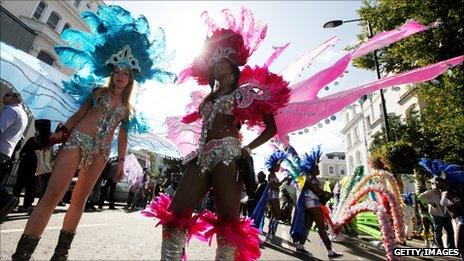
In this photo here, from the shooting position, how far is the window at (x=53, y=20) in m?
28.5

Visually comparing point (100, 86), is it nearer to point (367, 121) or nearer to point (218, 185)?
point (218, 185)

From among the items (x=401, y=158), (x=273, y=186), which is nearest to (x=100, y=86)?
(x=273, y=186)

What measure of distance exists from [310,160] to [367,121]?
39.5 metres

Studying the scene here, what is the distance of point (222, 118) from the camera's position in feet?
9.34

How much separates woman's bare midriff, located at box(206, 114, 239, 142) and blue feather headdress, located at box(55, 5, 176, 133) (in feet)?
3.29

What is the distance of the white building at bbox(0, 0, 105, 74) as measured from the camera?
2553 cm

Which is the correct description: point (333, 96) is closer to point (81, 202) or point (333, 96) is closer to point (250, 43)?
point (250, 43)

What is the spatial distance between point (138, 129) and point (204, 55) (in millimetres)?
1061

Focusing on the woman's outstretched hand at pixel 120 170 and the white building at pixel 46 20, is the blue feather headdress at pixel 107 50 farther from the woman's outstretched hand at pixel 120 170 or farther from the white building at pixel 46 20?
the white building at pixel 46 20

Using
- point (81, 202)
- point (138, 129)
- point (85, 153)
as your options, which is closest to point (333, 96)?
point (138, 129)

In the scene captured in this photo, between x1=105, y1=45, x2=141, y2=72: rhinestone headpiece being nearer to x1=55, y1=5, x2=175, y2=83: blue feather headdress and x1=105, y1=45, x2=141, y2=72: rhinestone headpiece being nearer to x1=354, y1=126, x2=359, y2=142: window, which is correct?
x1=55, y1=5, x2=175, y2=83: blue feather headdress

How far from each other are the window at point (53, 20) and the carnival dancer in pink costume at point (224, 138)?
3095 centimetres

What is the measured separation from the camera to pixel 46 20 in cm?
2809

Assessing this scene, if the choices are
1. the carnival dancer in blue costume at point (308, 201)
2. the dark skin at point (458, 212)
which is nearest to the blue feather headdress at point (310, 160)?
the carnival dancer in blue costume at point (308, 201)
